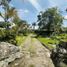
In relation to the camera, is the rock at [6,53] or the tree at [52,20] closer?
the rock at [6,53]

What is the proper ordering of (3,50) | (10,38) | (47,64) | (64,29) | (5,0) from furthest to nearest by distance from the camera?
(64,29) → (10,38) → (5,0) → (47,64) → (3,50)

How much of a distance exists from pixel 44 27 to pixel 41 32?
5949 millimetres

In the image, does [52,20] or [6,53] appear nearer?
[6,53]

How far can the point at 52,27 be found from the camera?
111 meters

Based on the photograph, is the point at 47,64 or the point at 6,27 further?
the point at 6,27

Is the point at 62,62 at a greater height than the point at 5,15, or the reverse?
the point at 5,15

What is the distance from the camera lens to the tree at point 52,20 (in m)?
112

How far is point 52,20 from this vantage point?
373 ft

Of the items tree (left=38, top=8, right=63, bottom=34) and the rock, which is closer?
the rock

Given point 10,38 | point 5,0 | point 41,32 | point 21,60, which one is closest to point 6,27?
point 10,38

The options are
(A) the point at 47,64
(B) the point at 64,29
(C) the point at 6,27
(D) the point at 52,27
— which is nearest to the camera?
(A) the point at 47,64

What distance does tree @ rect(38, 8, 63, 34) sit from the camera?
366 feet

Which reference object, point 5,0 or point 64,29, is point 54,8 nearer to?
point 64,29

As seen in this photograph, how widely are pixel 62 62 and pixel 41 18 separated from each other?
313ft
